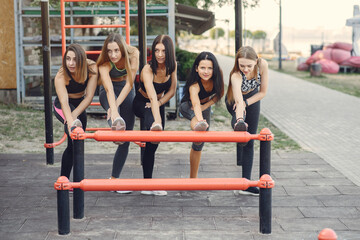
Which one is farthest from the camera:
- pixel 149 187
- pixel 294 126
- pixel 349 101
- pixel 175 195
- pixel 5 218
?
pixel 349 101

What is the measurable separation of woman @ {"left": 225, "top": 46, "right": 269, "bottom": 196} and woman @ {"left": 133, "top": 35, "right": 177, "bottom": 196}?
571mm

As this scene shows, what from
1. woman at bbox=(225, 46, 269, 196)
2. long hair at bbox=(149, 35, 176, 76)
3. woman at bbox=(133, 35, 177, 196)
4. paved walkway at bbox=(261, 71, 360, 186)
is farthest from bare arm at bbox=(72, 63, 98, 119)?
paved walkway at bbox=(261, 71, 360, 186)

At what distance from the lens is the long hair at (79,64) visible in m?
4.42

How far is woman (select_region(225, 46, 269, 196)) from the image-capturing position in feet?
14.8

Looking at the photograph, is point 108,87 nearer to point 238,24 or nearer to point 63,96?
point 63,96

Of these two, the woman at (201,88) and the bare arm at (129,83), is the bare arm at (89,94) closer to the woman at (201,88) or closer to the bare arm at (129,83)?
the bare arm at (129,83)

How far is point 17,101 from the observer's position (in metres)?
10.4

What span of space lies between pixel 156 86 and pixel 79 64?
742mm

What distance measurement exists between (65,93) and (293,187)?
8.00 feet

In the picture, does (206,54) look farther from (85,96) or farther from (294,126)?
(294,126)

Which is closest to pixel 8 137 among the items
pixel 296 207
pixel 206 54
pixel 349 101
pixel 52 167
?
pixel 52 167

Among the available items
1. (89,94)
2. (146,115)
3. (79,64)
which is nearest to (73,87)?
(89,94)

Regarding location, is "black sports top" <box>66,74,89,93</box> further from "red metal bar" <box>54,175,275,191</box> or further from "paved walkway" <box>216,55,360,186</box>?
"paved walkway" <box>216,55,360,186</box>

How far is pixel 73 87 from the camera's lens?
4652 mm
